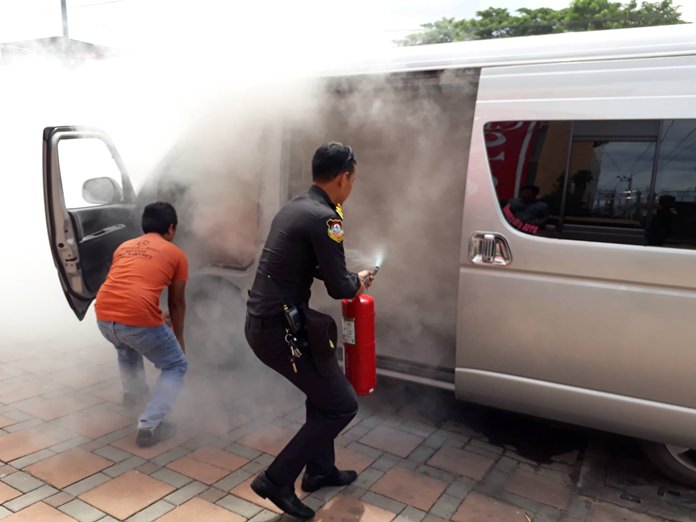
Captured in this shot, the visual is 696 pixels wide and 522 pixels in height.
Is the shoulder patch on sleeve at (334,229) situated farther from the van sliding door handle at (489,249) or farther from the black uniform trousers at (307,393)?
the van sliding door handle at (489,249)

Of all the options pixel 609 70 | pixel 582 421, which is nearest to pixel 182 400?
pixel 582 421

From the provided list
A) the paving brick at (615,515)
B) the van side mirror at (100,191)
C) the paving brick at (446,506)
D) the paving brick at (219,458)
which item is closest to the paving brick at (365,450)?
the paving brick at (446,506)

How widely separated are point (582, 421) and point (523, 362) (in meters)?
0.43

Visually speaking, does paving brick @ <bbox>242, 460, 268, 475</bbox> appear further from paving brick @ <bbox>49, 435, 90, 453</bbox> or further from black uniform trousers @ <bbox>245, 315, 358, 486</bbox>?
paving brick @ <bbox>49, 435, 90, 453</bbox>

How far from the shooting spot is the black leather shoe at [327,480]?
301 cm

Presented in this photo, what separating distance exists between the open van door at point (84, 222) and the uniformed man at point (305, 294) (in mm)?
1741

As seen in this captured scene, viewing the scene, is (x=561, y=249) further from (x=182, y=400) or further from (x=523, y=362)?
(x=182, y=400)

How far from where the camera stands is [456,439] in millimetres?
3680

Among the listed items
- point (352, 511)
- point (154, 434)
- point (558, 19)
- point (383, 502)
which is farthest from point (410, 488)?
point (558, 19)

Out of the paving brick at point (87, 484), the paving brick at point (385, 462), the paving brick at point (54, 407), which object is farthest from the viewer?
the paving brick at point (54, 407)

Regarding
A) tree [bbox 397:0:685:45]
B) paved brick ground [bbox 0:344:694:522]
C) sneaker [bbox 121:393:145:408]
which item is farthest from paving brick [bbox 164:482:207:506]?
tree [bbox 397:0:685:45]

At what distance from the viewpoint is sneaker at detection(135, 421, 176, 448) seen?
3.48 metres

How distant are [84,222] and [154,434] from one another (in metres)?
1.51

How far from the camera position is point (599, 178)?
9.75 ft
